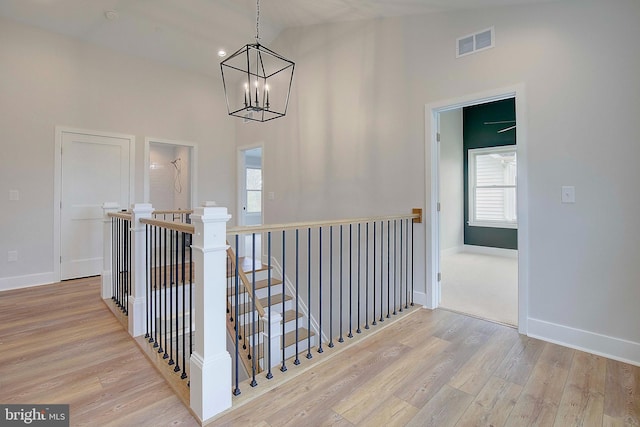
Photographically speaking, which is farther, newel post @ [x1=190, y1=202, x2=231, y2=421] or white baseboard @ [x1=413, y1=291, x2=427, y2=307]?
white baseboard @ [x1=413, y1=291, x2=427, y2=307]

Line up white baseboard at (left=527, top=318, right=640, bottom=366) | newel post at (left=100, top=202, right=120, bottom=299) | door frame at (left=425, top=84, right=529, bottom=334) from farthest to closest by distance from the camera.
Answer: newel post at (left=100, top=202, right=120, bottom=299) → door frame at (left=425, top=84, right=529, bottom=334) → white baseboard at (left=527, top=318, right=640, bottom=366)

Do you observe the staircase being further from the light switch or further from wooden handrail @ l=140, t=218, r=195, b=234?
the light switch

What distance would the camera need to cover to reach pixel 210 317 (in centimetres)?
154

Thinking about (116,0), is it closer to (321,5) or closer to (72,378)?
(321,5)

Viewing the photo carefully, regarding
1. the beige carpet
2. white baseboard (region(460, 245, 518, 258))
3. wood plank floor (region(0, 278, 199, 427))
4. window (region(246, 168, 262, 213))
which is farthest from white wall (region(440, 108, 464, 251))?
wood plank floor (region(0, 278, 199, 427))

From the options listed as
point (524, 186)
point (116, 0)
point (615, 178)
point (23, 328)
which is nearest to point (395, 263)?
point (524, 186)

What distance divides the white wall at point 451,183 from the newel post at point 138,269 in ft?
16.7

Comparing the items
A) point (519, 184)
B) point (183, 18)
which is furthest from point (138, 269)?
point (183, 18)

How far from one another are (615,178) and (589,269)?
2.16ft

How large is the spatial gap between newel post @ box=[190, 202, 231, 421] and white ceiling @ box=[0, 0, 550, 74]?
2.82m

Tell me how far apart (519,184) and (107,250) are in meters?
4.03

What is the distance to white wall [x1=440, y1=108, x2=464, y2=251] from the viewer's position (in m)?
6.00

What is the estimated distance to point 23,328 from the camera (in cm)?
261

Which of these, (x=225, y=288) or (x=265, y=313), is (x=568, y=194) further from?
(x=265, y=313)
